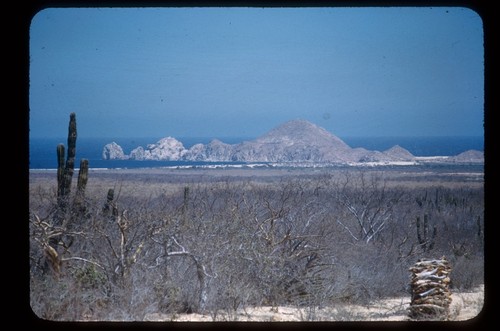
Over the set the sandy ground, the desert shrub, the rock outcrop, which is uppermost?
the rock outcrop

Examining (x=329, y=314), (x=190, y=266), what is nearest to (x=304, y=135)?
(x=190, y=266)

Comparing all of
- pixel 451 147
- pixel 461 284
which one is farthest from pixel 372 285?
pixel 451 147

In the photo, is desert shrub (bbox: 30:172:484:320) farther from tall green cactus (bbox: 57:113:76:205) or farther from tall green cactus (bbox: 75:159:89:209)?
tall green cactus (bbox: 57:113:76:205)

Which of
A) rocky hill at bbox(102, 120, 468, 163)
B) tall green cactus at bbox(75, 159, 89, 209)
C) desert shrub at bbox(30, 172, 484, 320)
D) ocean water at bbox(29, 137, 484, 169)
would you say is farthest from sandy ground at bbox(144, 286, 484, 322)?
rocky hill at bbox(102, 120, 468, 163)
